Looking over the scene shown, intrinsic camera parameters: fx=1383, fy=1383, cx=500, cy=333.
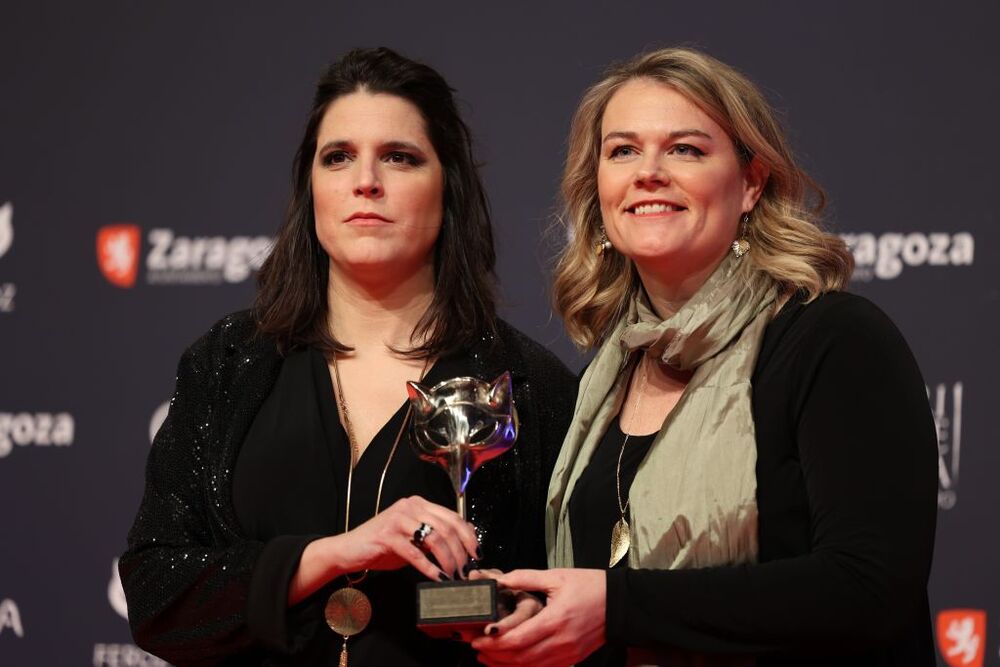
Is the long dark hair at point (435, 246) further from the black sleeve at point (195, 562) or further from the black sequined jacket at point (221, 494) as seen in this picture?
the black sleeve at point (195, 562)

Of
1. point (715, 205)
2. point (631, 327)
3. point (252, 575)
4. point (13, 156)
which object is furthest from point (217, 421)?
point (13, 156)

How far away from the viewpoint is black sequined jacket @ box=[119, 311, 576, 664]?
1999 millimetres

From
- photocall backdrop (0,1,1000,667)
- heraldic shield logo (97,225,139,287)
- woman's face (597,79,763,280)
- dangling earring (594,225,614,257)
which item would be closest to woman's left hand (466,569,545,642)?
woman's face (597,79,763,280)

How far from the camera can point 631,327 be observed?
6.81 ft

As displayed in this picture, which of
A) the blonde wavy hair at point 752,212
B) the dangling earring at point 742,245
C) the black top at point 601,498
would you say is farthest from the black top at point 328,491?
the dangling earring at point 742,245

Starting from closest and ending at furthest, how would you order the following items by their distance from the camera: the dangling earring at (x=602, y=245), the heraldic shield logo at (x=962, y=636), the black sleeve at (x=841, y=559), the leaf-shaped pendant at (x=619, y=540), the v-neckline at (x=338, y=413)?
1. the black sleeve at (x=841, y=559)
2. the leaf-shaped pendant at (x=619, y=540)
3. the v-neckline at (x=338, y=413)
4. the dangling earring at (x=602, y=245)
5. the heraldic shield logo at (x=962, y=636)

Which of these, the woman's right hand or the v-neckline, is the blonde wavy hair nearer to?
the v-neckline

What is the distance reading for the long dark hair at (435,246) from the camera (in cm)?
223

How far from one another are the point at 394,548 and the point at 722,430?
0.46 m

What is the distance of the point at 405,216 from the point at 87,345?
1.51m

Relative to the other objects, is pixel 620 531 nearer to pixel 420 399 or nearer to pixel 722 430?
pixel 722 430

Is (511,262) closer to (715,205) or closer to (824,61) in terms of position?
(824,61)

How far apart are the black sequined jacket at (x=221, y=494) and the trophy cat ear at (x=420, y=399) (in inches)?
8.4

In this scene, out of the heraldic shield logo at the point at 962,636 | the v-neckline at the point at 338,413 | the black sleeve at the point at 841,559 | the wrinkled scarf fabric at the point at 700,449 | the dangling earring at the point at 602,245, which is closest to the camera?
the black sleeve at the point at 841,559
